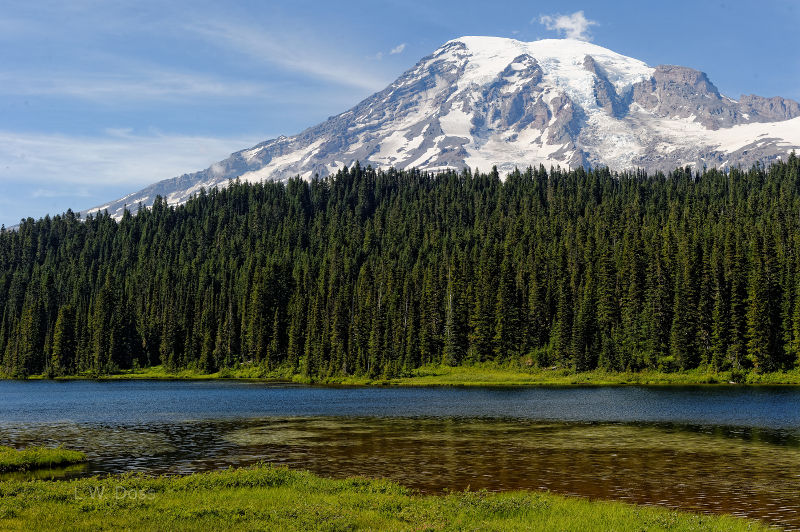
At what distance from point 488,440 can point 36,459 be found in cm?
3201

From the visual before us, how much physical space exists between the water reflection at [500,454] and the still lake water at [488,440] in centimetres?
12

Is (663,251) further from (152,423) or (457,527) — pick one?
(457,527)

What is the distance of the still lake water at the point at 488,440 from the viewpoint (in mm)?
37156

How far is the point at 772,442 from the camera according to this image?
5175 centimetres

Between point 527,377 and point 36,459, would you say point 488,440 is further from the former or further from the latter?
point 527,377

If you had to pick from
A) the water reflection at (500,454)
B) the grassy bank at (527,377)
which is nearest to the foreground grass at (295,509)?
the water reflection at (500,454)

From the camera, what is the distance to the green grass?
4088 cm

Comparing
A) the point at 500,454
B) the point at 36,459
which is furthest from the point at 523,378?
the point at 36,459

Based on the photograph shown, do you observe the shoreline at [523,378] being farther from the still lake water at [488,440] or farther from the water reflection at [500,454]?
the water reflection at [500,454]

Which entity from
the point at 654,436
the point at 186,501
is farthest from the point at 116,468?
the point at 654,436

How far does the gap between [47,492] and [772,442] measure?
48.5 meters

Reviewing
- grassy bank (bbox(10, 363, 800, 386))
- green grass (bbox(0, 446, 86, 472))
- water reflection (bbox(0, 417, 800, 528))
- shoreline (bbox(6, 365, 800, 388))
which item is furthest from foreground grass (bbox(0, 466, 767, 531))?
grassy bank (bbox(10, 363, 800, 386))

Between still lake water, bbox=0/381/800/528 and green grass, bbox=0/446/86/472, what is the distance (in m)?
1.47

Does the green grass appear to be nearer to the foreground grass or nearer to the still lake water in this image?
the still lake water
